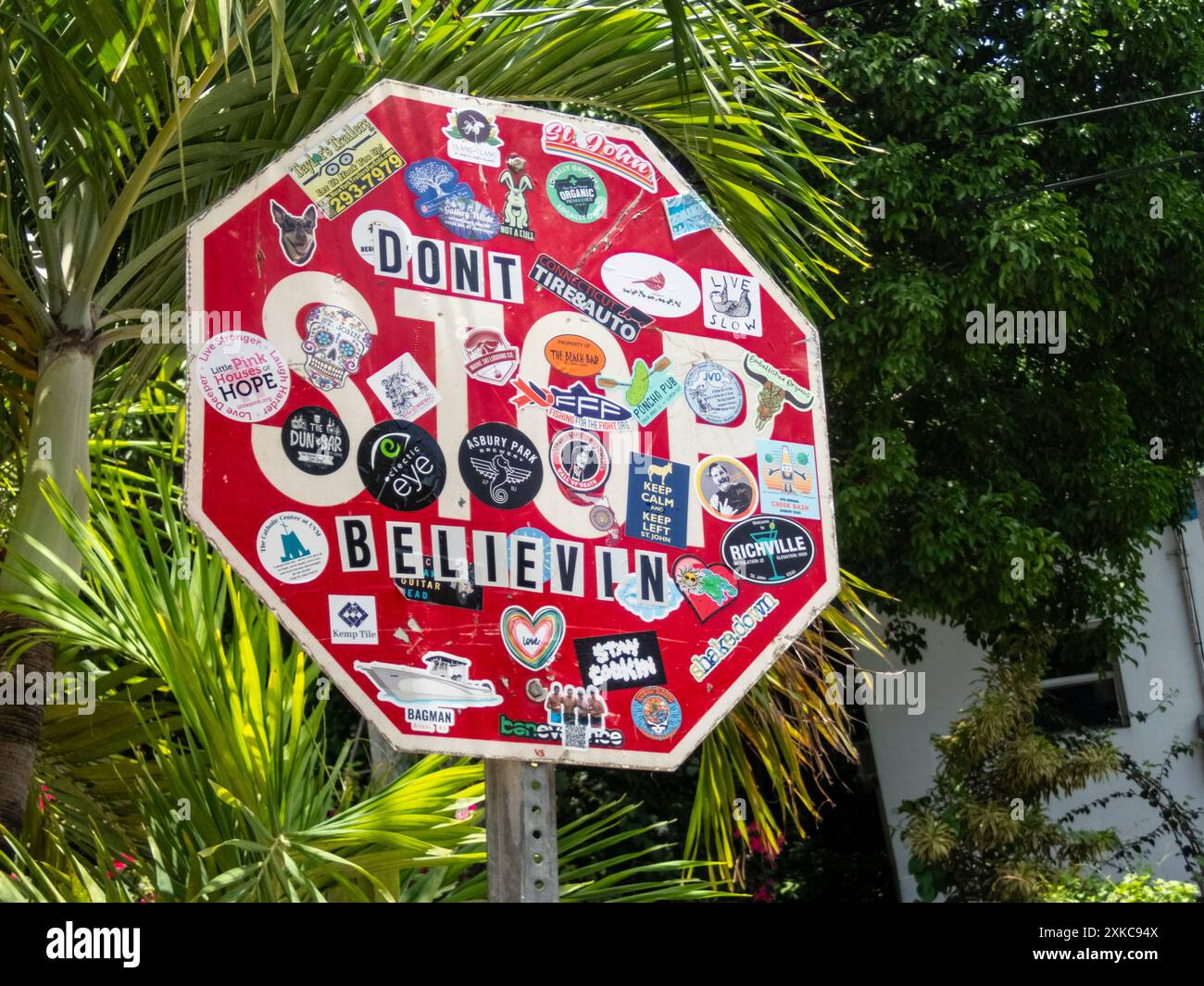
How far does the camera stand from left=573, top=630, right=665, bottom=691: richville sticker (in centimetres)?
202

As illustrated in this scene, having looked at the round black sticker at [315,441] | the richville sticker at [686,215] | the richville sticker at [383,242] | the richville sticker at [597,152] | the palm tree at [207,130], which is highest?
the palm tree at [207,130]

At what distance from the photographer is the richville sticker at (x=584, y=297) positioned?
7.07ft

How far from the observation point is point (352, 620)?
1889 millimetres

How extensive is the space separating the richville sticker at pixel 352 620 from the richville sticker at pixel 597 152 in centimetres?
80

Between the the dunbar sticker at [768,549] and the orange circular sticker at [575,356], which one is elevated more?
the orange circular sticker at [575,356]

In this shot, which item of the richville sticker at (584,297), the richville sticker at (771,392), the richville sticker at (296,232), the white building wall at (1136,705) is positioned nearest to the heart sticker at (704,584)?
the richville sticker at (771,392)

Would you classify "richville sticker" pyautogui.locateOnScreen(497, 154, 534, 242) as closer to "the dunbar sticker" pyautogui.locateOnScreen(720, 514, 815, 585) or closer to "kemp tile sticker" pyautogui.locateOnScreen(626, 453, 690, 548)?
"kemp tile sticker" pyautogui.locateOnScreen(626, 453, 690, 548)

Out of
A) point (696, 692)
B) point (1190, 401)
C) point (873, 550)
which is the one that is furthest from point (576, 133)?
Result: point (1190, 401)

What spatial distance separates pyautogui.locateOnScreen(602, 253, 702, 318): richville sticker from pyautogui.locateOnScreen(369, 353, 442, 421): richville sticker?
1.14 feet

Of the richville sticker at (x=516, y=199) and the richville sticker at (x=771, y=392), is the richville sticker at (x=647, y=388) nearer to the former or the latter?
the richville sticker at (x=771, y=392)

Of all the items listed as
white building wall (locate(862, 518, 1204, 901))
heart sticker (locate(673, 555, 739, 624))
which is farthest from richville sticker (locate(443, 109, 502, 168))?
white building wall (locate(862, 518, 1204, 901))

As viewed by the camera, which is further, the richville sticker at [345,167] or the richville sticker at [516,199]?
the richville sticker at [516,199]

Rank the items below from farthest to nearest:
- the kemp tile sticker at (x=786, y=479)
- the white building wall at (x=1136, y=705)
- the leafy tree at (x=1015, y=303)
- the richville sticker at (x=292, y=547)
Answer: the white building wall at (x=1136, y=705) < the leafy tree at (x=1015, y=303) < the kemp tile sticker at (x=786, y=479) < the richville sticker at (x=292, y=547)

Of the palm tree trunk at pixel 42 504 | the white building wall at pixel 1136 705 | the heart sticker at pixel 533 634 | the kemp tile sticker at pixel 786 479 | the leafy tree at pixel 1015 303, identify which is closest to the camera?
the heart sticker at pixel 533 634
